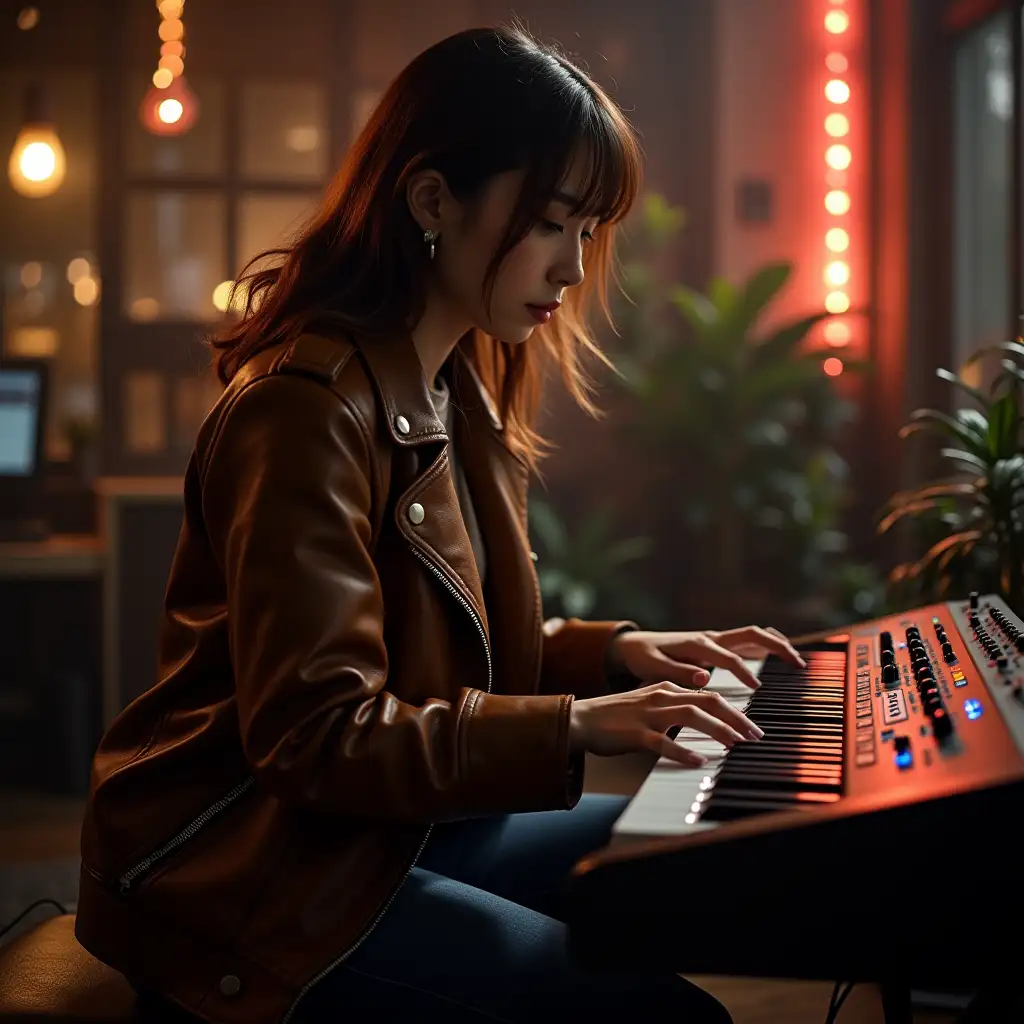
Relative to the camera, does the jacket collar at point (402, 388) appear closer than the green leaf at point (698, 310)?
Yes

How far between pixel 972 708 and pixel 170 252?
3.96 meters

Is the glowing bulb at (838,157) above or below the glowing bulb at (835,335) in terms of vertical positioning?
above

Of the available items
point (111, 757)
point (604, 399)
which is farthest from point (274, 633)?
point (604, 399)

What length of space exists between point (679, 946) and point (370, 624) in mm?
370

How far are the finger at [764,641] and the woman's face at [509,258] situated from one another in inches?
16.9

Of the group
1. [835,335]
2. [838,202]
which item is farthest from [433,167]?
[838,202]

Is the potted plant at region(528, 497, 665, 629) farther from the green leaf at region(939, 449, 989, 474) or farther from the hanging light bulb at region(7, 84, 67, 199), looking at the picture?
the green leaf at region(939, 449, 989, 474)

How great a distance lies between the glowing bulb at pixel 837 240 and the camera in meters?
5.02

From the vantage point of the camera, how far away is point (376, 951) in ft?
3.45

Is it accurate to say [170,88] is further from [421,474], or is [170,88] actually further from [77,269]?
[421,474]

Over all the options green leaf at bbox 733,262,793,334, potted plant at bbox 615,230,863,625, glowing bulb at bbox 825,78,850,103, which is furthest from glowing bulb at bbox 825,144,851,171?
green leaf at bbox 733,262,793,334

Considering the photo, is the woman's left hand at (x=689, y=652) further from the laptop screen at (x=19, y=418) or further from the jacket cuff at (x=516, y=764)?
the laptop screen at (x=19, y=418)

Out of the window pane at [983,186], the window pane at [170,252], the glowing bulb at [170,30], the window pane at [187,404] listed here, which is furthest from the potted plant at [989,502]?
the glowing bulb at [170,30]

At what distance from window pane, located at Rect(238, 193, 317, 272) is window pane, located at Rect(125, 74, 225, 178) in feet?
0.52
